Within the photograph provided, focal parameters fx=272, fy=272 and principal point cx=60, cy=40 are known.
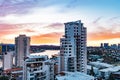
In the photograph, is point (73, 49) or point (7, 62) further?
point (7, 62)

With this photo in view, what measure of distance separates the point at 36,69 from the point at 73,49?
9.49ft

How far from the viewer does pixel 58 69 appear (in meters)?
14.6

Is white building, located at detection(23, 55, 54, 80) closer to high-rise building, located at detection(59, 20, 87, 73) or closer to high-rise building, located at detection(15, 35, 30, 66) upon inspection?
high-rise building, located at detection(59, 20, 87, 73)

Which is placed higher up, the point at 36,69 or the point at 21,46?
the point at 21,46

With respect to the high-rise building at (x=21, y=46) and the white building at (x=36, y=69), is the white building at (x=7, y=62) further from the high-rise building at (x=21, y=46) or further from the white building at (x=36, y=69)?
the white building at (x=36, y=69)

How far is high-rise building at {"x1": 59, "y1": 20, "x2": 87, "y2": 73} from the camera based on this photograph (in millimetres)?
13969

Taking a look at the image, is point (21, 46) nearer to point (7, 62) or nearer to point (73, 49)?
point (7, 62)

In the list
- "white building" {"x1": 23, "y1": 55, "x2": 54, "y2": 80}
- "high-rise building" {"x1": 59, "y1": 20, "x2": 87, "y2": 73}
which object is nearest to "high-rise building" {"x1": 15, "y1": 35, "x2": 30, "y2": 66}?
"high-rise building" {"x1": 59, "y1": 20, "x2": 87, "y2": 73}

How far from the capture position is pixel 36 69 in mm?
12133

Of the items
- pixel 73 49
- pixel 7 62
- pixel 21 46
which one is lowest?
pixel 7 62

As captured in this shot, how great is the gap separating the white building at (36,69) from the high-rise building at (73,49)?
1.07 metres

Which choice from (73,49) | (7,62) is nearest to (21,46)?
(7,62)

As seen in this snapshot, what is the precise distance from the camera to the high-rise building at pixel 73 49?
14.0 metres

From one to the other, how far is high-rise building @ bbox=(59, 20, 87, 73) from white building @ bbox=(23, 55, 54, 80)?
1073mm
